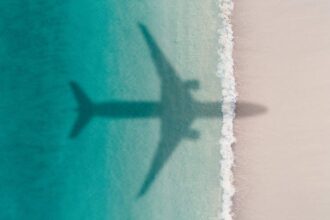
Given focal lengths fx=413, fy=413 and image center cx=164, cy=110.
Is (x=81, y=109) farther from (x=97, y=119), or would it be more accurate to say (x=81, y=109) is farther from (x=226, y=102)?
(x=226, y=102)

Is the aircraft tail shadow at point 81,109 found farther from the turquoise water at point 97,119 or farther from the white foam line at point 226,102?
the white foam line at point 226,102

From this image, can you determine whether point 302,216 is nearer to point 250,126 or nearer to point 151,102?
point 250,126

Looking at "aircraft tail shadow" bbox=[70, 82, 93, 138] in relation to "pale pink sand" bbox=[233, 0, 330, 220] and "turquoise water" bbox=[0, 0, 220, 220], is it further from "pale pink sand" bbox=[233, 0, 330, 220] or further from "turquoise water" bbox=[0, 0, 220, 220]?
"pale pink sand" bbox=[233, 0, 330, 220]

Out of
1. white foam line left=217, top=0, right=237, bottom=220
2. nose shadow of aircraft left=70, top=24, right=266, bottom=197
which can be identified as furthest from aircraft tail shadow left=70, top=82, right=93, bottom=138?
white foam line left=217, top=0, right=237, bottom=220

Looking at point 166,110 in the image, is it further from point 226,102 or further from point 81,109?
point 81,109

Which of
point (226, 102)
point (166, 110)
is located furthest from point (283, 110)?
point (166, 110)
